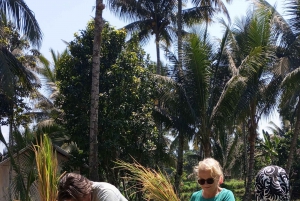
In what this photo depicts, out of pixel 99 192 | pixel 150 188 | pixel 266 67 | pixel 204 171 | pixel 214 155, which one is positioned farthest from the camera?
pixel 214 155

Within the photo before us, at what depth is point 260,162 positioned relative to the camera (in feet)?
104

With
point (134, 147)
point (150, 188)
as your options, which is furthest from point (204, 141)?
point (150, 188)

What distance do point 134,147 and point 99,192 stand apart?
12.0 meters

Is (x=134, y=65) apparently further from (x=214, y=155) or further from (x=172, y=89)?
(x=214, y=155)

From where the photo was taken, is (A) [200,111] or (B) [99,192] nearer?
(B) [99,192]

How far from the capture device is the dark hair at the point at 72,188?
3.27 m

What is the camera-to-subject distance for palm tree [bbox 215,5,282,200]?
1569cm

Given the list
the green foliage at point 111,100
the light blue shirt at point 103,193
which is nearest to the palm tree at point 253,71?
the green foliage at point 111,100

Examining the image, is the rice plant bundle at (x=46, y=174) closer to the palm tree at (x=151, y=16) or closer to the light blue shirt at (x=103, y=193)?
the light blue shirt at (x=103, y=193)

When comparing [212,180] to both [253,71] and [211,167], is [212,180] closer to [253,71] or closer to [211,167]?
[211,167]

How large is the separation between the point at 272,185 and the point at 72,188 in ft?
7.75

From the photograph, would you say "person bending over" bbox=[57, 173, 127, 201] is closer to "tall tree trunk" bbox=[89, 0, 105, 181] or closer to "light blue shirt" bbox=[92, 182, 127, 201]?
"light blue shirt" bbox=[92, 182, 127, 201]

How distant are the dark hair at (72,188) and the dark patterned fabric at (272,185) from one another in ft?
7.29

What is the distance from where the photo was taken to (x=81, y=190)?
10.9ft
